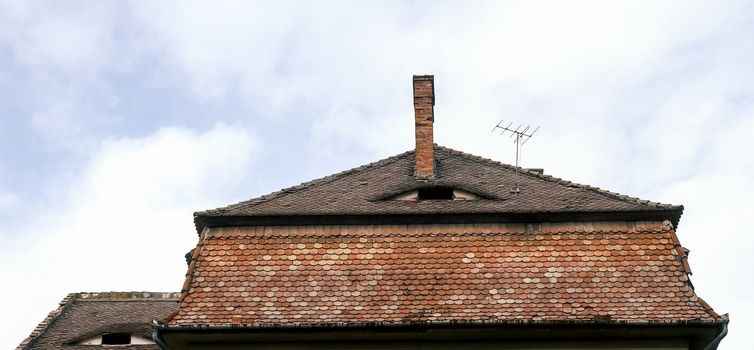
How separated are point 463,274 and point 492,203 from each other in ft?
6.80

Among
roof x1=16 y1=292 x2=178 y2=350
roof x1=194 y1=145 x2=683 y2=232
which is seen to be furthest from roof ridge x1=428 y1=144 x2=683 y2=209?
roof x1=16 y1=292 x2=178 y2=350

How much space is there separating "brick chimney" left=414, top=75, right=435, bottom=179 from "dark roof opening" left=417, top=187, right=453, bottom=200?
3.17 feet

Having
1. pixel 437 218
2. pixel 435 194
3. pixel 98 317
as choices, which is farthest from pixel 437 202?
pixel 98 317

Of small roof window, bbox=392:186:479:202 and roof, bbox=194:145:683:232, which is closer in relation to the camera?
roof, bbox=194:145:683:232

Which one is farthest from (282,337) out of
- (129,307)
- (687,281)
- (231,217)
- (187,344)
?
(129,307)

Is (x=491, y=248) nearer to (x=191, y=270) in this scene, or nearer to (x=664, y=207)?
(x=664, y=207)

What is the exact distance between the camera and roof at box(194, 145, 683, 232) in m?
20.2

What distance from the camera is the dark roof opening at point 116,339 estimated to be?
22891 millimetres

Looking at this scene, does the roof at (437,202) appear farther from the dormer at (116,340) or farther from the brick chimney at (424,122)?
the dormer at (116,340)

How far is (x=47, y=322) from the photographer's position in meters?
24.2

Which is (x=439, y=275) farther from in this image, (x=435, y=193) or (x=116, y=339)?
(x=116, y=339)

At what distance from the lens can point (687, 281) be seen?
1869 cm

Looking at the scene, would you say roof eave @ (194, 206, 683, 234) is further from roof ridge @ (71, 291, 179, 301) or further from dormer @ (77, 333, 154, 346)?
roof ridge @ (71, 291, 179, 301)

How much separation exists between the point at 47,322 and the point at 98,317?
110 cm
